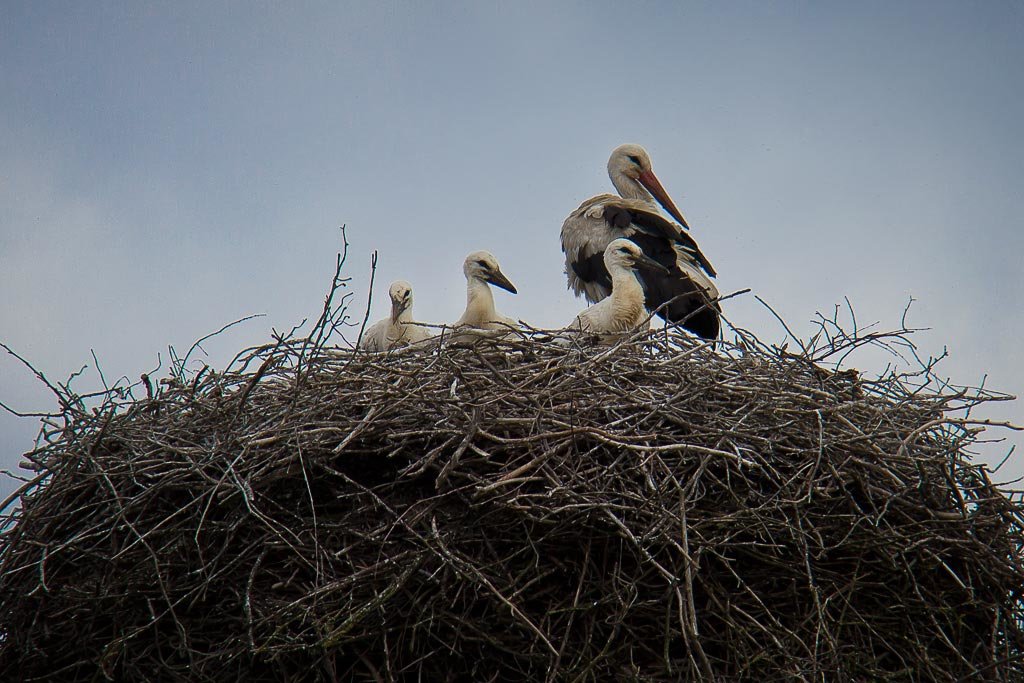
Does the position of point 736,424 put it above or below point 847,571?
above

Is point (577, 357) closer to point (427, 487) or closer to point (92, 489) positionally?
point (427, 487)

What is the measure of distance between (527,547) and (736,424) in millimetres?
653

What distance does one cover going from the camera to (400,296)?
4457 mm

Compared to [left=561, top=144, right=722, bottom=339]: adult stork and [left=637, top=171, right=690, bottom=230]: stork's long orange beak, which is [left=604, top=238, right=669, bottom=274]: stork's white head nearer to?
[left=561, top=144, right=722, bottom=339]: adult stork

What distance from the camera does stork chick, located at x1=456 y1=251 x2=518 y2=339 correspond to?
4488 millimetres

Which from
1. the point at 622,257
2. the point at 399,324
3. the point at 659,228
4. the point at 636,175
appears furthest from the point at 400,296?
the point at 636,175

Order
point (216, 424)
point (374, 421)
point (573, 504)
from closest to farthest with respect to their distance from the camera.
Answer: point (573, 504)
point (374, 421)
point (216, 424)

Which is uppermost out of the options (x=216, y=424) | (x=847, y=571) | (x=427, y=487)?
(x=216, y=424)

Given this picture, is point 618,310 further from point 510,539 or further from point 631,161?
point 631,161

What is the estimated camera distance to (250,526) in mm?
2854

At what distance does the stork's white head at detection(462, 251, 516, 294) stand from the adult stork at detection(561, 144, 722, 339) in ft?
2.17

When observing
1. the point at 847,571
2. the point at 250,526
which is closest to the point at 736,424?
the point at 847,571

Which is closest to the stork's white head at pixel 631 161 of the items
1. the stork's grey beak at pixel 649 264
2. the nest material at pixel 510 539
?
the stork's grey beak at pixel 649 264

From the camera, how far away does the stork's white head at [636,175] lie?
19.7 feet
